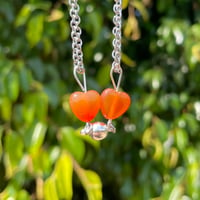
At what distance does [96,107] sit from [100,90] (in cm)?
40

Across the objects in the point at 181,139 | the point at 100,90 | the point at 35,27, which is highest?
the point at 35,27

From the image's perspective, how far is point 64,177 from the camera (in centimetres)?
81

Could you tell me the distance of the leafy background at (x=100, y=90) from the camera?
84cm

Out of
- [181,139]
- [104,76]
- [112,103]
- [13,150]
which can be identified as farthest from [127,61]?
[112,103]

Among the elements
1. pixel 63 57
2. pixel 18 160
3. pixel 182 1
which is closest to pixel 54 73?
pixel 63 57

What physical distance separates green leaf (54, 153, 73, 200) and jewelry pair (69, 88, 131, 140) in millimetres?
289

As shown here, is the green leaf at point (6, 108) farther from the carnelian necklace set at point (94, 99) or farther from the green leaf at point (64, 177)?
the carnelian necklace set at point (94, 99)

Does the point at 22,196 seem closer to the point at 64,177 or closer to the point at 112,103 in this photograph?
the point at 64,177

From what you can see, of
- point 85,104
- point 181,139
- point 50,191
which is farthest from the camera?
point 181,139

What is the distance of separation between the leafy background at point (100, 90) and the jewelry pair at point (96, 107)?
294 millimetres

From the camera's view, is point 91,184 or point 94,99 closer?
point 94,99

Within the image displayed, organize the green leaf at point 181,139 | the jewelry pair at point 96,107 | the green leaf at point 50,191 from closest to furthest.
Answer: the jewelry pair at point 96,107 < the green leaf at point 50,191 < the green leaf at point 181,139

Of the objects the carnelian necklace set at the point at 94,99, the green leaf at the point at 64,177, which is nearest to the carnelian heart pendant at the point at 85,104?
the carnelian necklace set at the point at 94,99

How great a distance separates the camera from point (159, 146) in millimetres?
955
